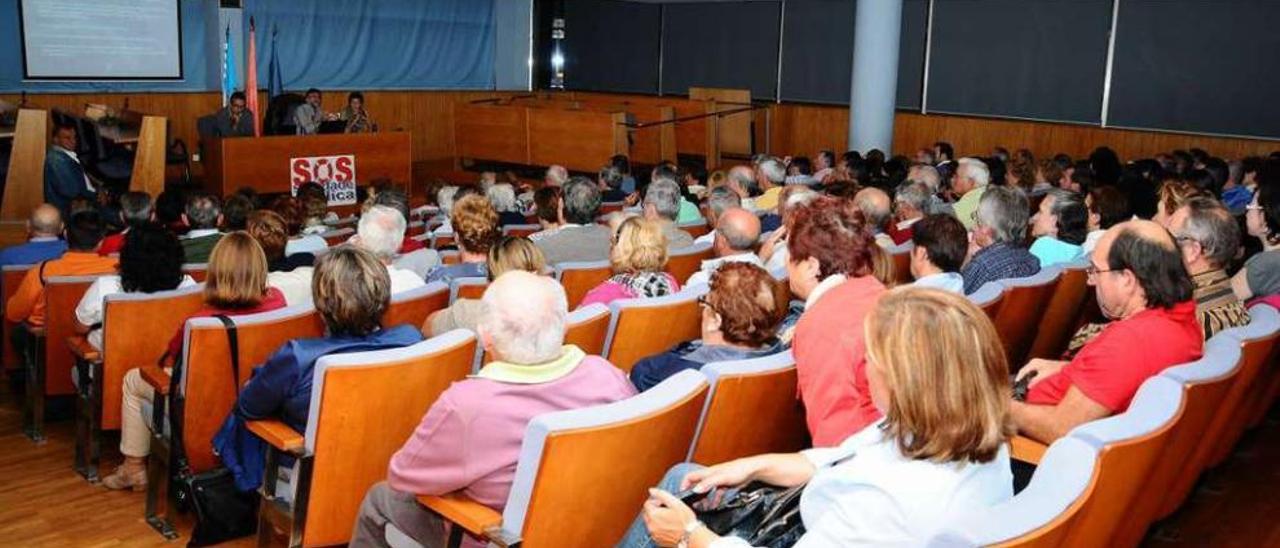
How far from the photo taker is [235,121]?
36.7ft

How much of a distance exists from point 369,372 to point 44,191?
7925 millimetres

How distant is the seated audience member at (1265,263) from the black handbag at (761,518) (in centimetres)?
254

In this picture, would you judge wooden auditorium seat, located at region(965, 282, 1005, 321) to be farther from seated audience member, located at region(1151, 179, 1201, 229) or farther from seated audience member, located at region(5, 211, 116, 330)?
seated audience member, located at region(5, 211, 116, 330)

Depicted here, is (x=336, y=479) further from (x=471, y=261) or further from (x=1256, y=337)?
(x=1256, y=337)

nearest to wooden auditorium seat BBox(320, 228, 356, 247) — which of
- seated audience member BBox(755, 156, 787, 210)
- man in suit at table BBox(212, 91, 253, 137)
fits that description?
seated audience member BBox(755, 156, 787, 210)

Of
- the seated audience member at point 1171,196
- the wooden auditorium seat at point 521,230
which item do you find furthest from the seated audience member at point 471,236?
the seated audience member at point 1171,196

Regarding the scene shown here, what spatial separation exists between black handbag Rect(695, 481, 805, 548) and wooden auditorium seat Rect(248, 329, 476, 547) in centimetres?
95

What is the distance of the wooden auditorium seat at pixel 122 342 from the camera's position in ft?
12.1

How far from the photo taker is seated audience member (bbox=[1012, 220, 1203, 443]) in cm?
276

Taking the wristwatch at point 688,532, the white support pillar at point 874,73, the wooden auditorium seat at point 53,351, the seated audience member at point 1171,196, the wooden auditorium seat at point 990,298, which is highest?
the white support pillar at point 874,73

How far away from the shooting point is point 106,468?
13.4 feet

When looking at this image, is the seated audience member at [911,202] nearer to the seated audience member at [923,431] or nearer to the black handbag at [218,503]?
the black handbag at [218,503]

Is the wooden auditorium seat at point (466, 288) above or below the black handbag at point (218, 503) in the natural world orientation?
above

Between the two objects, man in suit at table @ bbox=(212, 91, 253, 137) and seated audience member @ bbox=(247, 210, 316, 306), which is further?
man in suit at table @ bbox=(212, 91, 253, 137)
